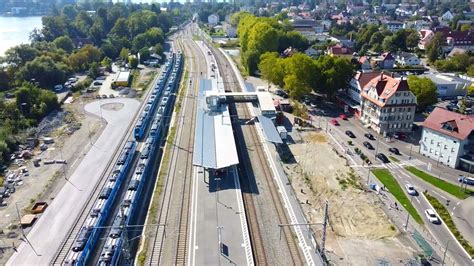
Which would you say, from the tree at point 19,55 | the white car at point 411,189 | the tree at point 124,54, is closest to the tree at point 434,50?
the white car at point 411,189

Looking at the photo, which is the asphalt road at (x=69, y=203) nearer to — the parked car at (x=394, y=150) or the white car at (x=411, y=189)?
the white car at (x=411, y=189)

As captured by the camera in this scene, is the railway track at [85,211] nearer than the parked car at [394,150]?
Yes

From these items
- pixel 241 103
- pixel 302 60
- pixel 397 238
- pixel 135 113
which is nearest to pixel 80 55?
pixel 135 113

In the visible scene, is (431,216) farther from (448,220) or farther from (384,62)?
(384,62)

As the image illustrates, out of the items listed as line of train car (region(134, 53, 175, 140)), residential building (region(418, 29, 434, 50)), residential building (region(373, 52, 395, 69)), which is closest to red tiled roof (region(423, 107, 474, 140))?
line of train car (region(134, 53, 175, 140))

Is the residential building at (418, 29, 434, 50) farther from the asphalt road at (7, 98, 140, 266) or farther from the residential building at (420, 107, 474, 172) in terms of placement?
the asphalt road at (7, 98, 140, 266)

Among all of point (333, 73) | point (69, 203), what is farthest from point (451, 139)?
point (69, 203)
